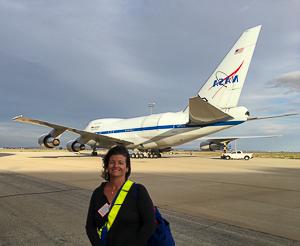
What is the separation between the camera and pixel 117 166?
127 inches

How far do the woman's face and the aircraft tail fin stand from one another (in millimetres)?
26915

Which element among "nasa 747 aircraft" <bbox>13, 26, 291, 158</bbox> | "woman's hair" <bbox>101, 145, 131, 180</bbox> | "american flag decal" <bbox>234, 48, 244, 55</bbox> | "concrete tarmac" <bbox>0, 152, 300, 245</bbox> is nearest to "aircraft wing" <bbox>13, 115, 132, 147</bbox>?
"nasa 747 aircraft" <bbox>13, 26, 291, 158</bbox>

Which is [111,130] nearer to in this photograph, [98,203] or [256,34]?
[256,34]

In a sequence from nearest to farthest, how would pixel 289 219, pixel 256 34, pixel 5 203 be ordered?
pixel 289 219 → pixel 5 203 → pixel 256 34

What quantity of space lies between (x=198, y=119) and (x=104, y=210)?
27.2 metres

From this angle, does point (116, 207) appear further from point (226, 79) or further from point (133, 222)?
point (226, 79)

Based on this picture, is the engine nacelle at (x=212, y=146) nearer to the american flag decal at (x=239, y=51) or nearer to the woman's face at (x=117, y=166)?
the american flag decal at (x=239, y=51)

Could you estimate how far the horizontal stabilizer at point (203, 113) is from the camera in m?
26.1

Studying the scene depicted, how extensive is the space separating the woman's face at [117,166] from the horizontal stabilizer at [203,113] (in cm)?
2228

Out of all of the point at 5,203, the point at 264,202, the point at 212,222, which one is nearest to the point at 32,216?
the point at 5,203

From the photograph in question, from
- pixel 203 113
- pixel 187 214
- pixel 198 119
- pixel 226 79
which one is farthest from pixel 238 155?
pixel 187 214

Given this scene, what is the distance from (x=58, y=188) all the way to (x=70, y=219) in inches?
209

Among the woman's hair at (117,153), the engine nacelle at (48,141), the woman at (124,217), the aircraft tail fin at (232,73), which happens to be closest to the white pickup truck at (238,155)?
the aircraft tail fin at (232,73)

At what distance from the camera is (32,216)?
744cm
